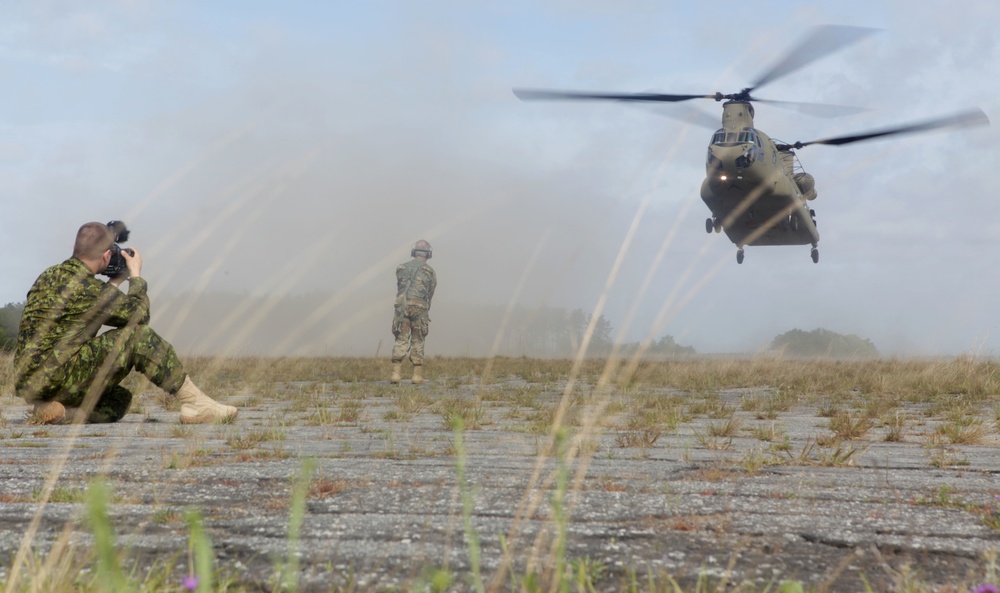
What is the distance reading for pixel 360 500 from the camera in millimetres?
2562

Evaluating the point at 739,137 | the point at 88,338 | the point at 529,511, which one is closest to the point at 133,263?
the point at 88,338

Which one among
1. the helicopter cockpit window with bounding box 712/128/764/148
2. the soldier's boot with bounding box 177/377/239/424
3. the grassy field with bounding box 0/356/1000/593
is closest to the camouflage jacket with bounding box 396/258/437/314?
the grassy field with bounding box 0/356/1000/593

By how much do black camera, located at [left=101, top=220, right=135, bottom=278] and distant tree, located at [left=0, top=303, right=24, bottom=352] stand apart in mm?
12796

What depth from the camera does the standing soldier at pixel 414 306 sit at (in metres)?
12.0

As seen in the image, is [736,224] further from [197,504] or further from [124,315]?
[197,504]

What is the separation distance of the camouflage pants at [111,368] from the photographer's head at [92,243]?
54 cm

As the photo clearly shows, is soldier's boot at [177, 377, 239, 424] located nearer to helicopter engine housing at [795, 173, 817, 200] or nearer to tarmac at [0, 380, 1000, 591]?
tarmac at [0, 380, 1000, 591]

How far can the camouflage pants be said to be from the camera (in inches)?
211

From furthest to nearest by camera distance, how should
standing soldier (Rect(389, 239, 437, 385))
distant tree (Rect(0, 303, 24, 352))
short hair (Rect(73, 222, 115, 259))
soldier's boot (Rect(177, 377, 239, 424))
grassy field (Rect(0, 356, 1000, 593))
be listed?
distant tree (Rect(0, 303, 24, 352)) < standing soldier (Rect(389, 239, 437, 385)) < soldier's boot (Rect(177, 377, 239, 424)) < short hair (Rect(73, 222, 115, 259)) < grassy field (Rect(0, 356, 1000, 593))

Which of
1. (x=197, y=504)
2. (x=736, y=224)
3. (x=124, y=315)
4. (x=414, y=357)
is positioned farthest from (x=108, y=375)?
(x=736, y=224)

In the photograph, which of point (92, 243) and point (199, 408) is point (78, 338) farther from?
point (199, 408)

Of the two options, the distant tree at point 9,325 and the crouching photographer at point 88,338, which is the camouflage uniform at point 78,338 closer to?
the crouching photographer at point 88,338

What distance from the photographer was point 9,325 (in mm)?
19547

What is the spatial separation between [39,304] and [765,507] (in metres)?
5.01
